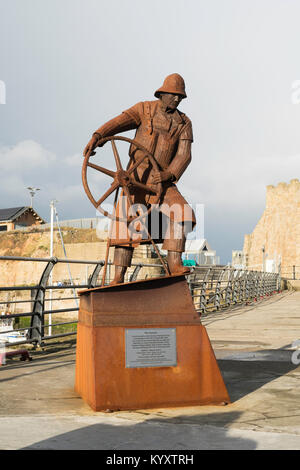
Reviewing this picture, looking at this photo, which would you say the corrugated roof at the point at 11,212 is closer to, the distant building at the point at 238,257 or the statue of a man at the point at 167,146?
the distant building at the point at 238,257

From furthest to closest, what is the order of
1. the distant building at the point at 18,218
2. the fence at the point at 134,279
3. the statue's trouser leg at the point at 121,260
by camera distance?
1. the distant building at the point at 18,218
2. the fence at the point at 134,279
3. the statue's trouser leg at the point at 121,260

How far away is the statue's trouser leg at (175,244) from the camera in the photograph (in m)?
4.32

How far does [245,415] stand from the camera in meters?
3.40

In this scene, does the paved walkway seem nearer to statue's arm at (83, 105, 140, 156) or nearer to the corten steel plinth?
the corten steel plinth

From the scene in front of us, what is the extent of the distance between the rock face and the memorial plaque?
65476 mm

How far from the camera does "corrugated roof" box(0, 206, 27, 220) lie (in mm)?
64938

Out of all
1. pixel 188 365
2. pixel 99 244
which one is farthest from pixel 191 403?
pixel 99 244

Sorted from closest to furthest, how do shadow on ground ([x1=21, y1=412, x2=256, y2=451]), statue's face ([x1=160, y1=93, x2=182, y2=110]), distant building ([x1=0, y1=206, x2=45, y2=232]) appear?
shadow on ground ([x1=21, y1=412, x2=256, y2=451])
statue's face ([x1=160, y1=93, x2=182, y2=110])
distant building ([x1=0, y1=206, x2=45, y2=232])

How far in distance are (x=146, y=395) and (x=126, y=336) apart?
0.44 m

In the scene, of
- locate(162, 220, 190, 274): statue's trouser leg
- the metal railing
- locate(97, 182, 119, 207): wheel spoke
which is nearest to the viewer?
locate(97, 182, 119, 207): wheel spoke

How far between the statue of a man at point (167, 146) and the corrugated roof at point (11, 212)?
62.3 meters

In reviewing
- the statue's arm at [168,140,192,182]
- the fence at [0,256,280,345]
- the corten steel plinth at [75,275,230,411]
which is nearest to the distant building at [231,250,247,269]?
the fence at [0,256,280,345]

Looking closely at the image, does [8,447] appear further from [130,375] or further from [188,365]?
[188,365]

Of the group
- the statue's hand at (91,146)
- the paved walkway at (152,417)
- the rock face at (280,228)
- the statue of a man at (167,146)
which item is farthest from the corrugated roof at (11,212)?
the statue's hand at (91,146)
